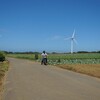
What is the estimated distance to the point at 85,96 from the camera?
36.0 feet

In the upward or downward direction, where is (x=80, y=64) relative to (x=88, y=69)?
upward

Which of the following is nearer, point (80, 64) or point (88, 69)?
point (88, 69)

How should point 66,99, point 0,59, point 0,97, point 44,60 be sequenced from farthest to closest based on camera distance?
point 0,59, point 44,60, point 0,97, point 66,99

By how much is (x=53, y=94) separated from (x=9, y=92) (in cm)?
193

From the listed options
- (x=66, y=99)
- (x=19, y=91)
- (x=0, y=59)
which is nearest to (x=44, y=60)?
(x=0, y=59)

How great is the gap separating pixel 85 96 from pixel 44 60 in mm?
24705

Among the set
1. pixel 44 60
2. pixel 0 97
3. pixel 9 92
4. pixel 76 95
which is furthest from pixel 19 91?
pixel 44 60

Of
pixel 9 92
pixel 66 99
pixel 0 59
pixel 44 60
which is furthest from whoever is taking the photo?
pixel 0 59

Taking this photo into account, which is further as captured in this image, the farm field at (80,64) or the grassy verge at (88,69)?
the farm field at (80,64)

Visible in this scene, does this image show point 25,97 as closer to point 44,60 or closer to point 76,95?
point 76,95

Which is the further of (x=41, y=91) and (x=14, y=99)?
(x=41, y=91)

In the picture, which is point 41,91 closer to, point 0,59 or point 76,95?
point 76,95

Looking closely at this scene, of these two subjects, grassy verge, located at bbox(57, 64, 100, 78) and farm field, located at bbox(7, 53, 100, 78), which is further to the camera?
farm field, located at bbox(7, 53, 100, 78)

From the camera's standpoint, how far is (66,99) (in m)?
10.4
